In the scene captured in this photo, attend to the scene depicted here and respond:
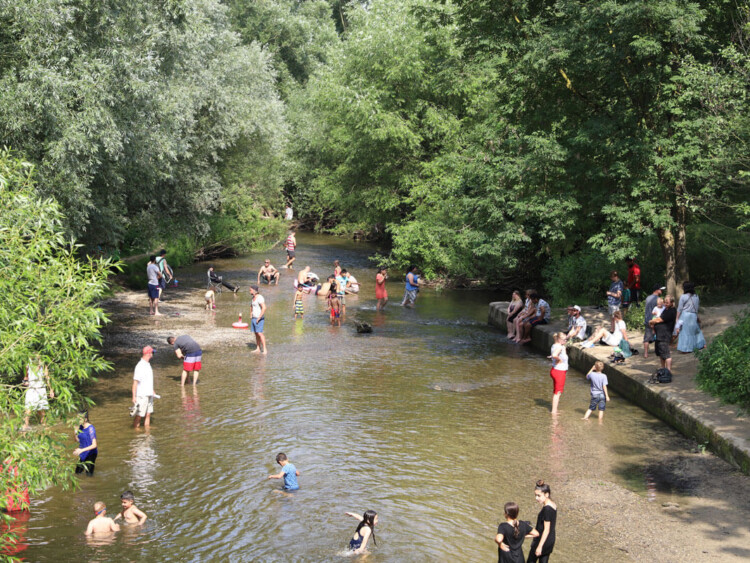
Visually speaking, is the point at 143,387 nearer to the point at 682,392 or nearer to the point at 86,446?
the point at 86,446

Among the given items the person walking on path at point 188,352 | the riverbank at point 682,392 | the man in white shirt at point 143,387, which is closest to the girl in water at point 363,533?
the man in white shirt at point 143,387

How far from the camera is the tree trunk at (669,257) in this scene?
2050 cm

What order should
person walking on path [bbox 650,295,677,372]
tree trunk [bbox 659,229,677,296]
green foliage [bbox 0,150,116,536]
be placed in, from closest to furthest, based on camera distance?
green foliage [bbox 0,150,116,536] < person walking on path [bbox 650,295,677,372] < tree trunk [bbox 659,229,677,296]

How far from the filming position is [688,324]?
682 inches

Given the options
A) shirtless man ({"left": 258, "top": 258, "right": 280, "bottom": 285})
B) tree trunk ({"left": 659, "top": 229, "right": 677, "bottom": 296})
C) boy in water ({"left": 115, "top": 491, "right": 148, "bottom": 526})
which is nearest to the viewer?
boy in water ({"left": 115, "top": 491, "right": 148, "bottom": 526})

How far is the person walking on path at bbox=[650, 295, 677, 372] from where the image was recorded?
16125 mm

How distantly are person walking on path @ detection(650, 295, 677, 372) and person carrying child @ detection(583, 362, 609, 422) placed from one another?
197 centimetres

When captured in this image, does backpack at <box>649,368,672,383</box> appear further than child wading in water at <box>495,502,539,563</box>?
Yes

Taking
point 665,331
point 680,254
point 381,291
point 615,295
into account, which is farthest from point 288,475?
point 381,291

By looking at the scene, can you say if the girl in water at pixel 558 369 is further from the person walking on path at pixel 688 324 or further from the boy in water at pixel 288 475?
the boy in water at pixel 288 475

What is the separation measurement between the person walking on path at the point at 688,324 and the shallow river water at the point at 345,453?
244 cm

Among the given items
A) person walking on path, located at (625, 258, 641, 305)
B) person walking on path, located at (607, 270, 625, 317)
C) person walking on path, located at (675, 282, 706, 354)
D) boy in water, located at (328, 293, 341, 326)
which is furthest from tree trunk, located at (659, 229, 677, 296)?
boy in water, located at (328, 293, 341, 326)

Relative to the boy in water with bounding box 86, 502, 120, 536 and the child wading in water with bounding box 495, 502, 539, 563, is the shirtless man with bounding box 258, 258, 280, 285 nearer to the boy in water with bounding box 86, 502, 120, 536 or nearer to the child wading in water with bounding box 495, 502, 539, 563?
the boy in water with bounding box 86, 502, 120, 536

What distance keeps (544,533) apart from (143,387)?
828 cm
